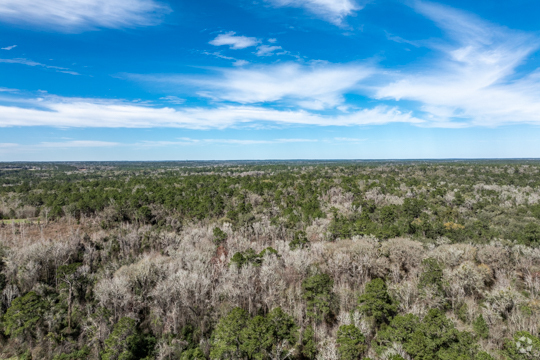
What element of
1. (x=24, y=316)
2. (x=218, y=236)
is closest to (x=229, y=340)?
(x=24, y=316)

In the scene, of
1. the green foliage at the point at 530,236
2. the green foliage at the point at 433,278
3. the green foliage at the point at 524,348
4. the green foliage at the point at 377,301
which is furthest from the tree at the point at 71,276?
the green foliage at the point at 530,236

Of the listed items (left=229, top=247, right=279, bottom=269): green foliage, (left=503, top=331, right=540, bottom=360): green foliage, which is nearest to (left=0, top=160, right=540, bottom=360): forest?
(left=503, top=331, right=540, bottom=360): green foliage

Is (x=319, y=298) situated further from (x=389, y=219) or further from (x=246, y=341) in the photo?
(x=389, y=219)

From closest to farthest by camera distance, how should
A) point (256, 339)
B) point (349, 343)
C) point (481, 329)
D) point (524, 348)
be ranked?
point (524, 348) < point (349, 343) < point (256, 339) < point (481, 329)

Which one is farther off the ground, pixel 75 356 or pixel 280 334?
pixel 280 334

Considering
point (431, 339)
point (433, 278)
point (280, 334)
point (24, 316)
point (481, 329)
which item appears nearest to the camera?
point (431, 339)

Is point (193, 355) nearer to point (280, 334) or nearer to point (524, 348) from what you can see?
point (280, 334)

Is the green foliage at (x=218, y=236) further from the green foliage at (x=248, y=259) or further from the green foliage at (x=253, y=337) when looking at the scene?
the green foliage at (x=253, y=337)
